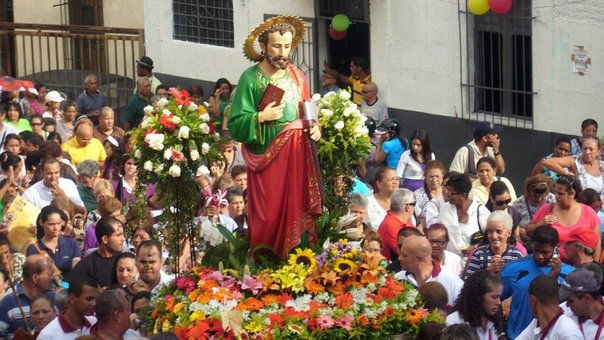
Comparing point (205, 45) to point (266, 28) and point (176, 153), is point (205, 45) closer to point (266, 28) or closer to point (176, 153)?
point (176, 153)

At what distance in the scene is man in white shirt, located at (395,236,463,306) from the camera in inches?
452

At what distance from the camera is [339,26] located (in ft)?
69.8

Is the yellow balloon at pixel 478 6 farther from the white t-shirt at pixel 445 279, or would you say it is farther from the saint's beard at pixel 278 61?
the saint's beard at pixel 278 61

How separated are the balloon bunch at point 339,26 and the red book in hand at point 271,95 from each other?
1038 cm

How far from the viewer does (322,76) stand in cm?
2197

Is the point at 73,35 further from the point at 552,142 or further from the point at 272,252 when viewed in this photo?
the point at 272,252

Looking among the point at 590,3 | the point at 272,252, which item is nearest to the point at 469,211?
the point at 272,252

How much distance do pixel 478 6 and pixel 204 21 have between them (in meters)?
6.24

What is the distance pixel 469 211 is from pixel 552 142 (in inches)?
212

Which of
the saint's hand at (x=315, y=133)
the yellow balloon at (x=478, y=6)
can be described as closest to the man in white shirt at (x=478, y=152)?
the yellow balloon at (x=478, y=6)

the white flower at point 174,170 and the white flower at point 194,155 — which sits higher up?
the white flower at point 194,155

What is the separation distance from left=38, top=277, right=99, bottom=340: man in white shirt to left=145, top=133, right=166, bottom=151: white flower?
1.25 meters

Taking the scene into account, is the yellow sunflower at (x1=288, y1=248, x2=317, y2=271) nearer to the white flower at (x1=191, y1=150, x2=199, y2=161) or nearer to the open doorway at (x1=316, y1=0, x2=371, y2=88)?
the white flower at (x1=191, y1=150, x2=199, y2=161)

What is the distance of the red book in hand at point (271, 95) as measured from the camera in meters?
10.9
